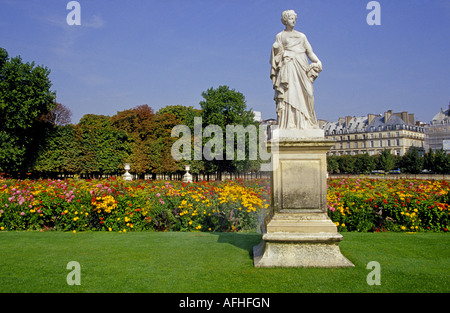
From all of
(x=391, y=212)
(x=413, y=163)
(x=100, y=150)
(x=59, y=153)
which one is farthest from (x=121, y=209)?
(x=413, y=163)

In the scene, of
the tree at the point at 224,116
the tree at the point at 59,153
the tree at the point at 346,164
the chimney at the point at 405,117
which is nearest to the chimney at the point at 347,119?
the chimney at the point at 405,117

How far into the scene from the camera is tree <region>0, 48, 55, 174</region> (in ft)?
97.6

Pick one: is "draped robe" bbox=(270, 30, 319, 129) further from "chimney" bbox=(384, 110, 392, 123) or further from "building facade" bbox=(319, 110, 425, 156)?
"chimney" bbox=(384, 110, 392, 123)

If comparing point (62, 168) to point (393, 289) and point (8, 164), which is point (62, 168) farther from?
point (393, 289)

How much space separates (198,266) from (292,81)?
3.27 metres

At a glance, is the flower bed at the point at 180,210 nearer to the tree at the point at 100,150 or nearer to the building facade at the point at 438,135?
the tree at the point at 100,150

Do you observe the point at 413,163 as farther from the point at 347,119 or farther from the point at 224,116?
the point at 224,116

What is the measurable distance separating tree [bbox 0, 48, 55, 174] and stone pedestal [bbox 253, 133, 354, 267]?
98.3 ft

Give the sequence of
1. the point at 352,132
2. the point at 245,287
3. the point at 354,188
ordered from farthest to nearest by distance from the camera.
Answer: the point at 352,132 < the point at 354,188 < the point at 245,287

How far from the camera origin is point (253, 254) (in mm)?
5938

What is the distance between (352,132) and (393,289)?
102398mm

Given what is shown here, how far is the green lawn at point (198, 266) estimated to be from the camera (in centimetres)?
438

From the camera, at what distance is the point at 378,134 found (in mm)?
93312
